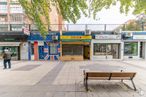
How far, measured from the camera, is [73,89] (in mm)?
7812

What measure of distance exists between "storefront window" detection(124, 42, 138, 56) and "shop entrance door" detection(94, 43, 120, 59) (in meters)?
1.41

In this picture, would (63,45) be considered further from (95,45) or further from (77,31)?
(95,45)

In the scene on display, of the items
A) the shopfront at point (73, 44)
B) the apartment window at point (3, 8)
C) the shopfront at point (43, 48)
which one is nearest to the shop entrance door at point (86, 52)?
the shopfront at point (73, 44)

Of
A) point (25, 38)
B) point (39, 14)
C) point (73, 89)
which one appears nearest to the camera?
point (39, 14)

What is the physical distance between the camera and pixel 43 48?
1029 inches

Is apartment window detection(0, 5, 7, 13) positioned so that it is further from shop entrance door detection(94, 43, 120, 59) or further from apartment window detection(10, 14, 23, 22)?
shop entrance door detection(94, 43, 120, 59)

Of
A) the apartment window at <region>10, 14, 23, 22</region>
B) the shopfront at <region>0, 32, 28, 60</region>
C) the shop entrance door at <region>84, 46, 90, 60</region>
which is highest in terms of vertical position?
the apartment window at <region>10, 14, 23, 22</region>

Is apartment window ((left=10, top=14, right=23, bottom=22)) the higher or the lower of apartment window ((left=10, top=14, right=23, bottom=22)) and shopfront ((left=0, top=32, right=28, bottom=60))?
the higher

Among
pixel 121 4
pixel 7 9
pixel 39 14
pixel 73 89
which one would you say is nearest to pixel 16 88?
pixel 73 89

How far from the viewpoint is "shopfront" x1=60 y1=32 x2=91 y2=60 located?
25453 millimetres

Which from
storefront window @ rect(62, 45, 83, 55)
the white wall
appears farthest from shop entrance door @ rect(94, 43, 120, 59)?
the white wall

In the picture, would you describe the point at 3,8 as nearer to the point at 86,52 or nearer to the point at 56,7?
the point at 86,52

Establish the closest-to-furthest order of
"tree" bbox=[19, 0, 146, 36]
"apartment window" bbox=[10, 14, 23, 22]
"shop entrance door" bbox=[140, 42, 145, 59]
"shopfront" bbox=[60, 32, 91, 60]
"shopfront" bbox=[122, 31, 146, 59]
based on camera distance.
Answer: "tree" bbox=[19, 0, 146, 36]
"shopfront" bbox=[60, 32, 91, 60]
"shopfront" bbox=[122, 31, 146, 59]
"shop entrance door" bbox=[140, 42, 145, 59]
"apartment window" bbox=[10, 14, 23, 22]

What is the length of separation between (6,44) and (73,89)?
20.9 m
